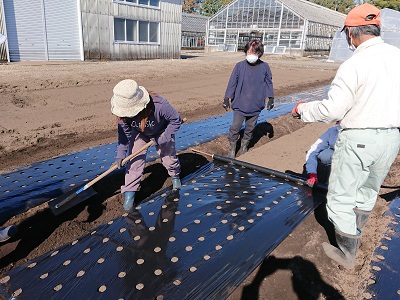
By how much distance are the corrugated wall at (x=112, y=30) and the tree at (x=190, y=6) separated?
29.2m

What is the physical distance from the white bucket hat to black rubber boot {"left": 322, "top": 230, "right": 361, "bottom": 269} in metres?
1.86

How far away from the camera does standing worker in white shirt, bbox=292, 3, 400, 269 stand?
1.93 m

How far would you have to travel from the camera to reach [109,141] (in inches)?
203

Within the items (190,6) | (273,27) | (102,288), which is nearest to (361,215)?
(102,288)

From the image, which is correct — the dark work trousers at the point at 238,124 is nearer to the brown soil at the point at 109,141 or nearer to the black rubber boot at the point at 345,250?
the brown soil at the point at 109,141

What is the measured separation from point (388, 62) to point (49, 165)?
3.73 meters

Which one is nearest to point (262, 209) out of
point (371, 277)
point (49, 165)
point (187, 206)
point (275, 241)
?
point (275, 241)

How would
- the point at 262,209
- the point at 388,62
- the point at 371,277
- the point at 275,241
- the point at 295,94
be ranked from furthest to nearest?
the point at 295,94 < the point at 262,209 < the point at 275,241 < the point at 371,277 < the point at 388,62

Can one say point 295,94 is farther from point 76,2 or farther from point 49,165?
point 76,2

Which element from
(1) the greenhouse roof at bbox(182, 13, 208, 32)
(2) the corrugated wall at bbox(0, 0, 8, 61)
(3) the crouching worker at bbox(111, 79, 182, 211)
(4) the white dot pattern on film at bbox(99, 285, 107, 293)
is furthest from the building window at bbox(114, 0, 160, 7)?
(4) the white dot pattern on film at bbox(99, 285, 107, 293)

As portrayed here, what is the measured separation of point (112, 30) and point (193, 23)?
63.4ft

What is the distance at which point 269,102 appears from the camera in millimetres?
4723

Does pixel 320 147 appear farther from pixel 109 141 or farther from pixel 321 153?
pixel 109 141

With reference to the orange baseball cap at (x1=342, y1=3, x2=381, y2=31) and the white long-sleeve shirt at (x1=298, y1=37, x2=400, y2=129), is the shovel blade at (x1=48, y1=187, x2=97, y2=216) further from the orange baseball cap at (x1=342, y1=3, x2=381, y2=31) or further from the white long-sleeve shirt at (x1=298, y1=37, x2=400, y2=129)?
the orange baseball cap at (x1=342, y1=3, x2=381, y2=31)
